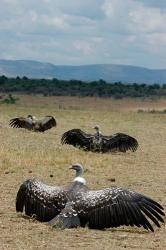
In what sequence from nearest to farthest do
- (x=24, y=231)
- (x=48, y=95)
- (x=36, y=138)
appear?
(x=24, y=231) → (x=36, y=138) → (x=48, y=95)

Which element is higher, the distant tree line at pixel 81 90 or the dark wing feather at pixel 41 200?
the dark wing feather at pixel 41 200

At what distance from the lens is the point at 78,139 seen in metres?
18.4

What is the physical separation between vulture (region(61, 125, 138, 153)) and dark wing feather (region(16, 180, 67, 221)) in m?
8.85

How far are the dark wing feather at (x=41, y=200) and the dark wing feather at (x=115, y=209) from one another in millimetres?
282

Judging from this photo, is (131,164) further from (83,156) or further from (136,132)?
(136,132)

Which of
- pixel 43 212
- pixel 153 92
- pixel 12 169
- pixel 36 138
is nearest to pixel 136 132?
pixel 36 138

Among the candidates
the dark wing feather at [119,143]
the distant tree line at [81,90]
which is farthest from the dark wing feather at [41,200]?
the distant tree line at [81,90]

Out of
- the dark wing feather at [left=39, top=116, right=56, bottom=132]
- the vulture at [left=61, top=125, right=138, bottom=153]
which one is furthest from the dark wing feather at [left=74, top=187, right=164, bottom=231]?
the dark wing feather at [left=39, top=116, right=56, bottom=132]

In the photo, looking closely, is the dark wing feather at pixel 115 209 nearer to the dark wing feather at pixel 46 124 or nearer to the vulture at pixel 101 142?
the vulture at pixel 101 142

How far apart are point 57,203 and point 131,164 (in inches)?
282

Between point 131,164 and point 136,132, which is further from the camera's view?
point 136,132

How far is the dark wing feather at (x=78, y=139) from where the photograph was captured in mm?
18172

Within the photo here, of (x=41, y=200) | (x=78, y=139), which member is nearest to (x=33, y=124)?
(x=78, y=139)

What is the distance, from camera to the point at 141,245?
7.71m
